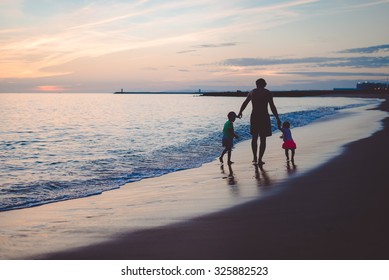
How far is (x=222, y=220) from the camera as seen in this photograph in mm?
5531

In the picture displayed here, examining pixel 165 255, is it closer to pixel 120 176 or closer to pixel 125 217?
pixel 125 217

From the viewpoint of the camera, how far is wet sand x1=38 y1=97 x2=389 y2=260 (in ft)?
13.7

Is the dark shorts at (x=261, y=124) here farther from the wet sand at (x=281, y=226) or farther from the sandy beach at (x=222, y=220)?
the wet sand at (x=281, y=226)

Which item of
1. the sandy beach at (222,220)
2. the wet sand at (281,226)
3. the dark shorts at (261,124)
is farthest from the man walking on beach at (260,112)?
the wet sand at (281,226)

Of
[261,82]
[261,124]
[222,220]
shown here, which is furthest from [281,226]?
[261,82]

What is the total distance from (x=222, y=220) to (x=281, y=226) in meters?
0.86

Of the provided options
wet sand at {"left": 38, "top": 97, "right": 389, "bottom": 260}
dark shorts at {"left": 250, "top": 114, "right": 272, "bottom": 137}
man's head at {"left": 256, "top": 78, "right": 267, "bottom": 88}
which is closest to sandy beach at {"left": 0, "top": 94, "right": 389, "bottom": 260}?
wet sand at {"left": 38, "top": 97, "right": 389, "bottom": 260}

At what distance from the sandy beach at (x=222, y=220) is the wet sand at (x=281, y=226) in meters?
0.01

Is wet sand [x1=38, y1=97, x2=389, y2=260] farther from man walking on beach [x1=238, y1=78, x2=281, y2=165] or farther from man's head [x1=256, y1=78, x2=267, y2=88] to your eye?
man's head [x1=256, y1=78, x2=267, y2=88]

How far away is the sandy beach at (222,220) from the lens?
4.29 m

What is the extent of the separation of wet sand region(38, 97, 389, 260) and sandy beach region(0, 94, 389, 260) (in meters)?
0.01

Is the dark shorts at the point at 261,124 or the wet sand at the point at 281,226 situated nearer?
the wet sand at the point at 281,226

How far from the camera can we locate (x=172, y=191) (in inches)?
323
